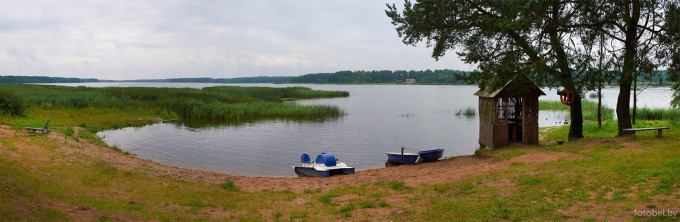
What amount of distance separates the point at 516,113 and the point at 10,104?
105 feet

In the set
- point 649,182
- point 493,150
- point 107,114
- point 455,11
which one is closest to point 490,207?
point 649,182

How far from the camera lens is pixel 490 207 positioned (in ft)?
27.1

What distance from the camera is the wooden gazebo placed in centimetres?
1753

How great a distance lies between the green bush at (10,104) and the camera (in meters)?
26.1

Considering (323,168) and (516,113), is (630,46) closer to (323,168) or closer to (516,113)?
(516,113)

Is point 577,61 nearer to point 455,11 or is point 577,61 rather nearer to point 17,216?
point 455,11

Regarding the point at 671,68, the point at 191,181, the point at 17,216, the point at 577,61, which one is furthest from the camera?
the point at 577,61

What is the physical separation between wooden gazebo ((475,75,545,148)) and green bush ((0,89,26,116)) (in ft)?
97.7

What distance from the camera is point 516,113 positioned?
19562mm

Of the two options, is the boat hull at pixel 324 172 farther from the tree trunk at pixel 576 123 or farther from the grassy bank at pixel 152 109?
the grassy bank at pixel 152 109

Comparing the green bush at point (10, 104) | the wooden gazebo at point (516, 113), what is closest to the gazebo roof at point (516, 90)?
the wooden gazebo at point (516, 113)

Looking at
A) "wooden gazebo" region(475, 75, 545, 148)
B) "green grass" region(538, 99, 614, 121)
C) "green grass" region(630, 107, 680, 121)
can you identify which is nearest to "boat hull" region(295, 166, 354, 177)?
"wooden gazebo" region(475, 75, 545, 148)

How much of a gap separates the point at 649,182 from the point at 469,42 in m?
12.1

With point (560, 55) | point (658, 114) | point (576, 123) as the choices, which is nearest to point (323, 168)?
point (560, 55)
